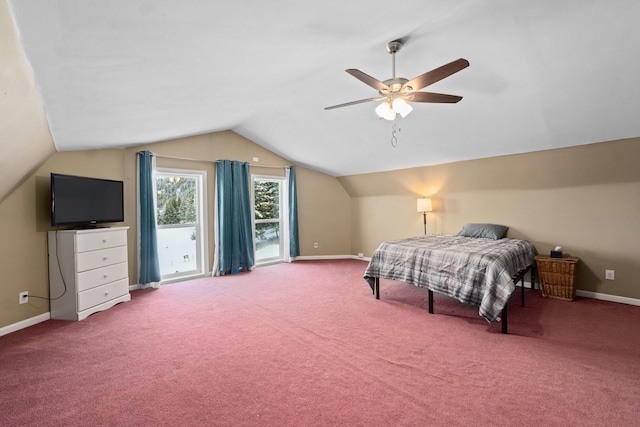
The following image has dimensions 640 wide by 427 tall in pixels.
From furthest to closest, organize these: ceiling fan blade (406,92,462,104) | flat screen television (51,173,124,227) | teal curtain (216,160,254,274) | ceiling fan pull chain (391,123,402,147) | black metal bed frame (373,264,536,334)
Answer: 1. teal curtain (216,160,254,274)
2. ceiling fan pull chain (391,123,402,147)
3. flat screen television (51,173,124,227)
4. black metal bed frame (373,264,536,334)
5. ceiling fan blade (406,92,462,104)

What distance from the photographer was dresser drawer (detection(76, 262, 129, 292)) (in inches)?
138

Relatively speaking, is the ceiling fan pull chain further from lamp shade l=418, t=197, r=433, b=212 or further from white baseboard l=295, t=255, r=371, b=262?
white baseboard l=295, t=255, r=371, b=262

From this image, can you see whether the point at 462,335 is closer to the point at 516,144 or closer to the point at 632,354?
the point at 632,354

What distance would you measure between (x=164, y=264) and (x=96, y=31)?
4.21 meters

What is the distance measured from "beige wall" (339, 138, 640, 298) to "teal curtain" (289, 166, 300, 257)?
80.0 inches

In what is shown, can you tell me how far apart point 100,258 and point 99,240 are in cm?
21

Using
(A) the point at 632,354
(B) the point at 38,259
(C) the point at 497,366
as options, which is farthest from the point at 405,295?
(B) the point at 38,259

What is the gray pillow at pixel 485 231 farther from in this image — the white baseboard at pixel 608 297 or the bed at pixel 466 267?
the white baseboard at pixel 608 297

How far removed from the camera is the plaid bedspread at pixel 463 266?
118 inches

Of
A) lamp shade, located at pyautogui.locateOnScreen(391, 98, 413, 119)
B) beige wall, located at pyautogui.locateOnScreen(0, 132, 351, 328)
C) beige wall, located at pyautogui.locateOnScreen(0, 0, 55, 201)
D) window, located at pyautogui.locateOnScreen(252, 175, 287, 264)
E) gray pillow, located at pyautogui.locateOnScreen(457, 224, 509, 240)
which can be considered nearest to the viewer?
beige wall, located at pyautogui.locateOnScreen(0, 0, 55, 201)

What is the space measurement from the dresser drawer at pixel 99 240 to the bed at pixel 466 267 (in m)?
3.22

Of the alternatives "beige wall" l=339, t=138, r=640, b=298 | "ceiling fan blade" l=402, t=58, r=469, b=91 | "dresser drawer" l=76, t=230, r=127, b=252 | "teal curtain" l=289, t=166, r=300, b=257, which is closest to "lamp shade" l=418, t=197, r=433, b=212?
"beige wall" l=339, t=138, r=640, b=298

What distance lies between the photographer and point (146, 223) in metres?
4.73

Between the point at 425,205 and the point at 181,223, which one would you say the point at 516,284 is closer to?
the point at 425,205
